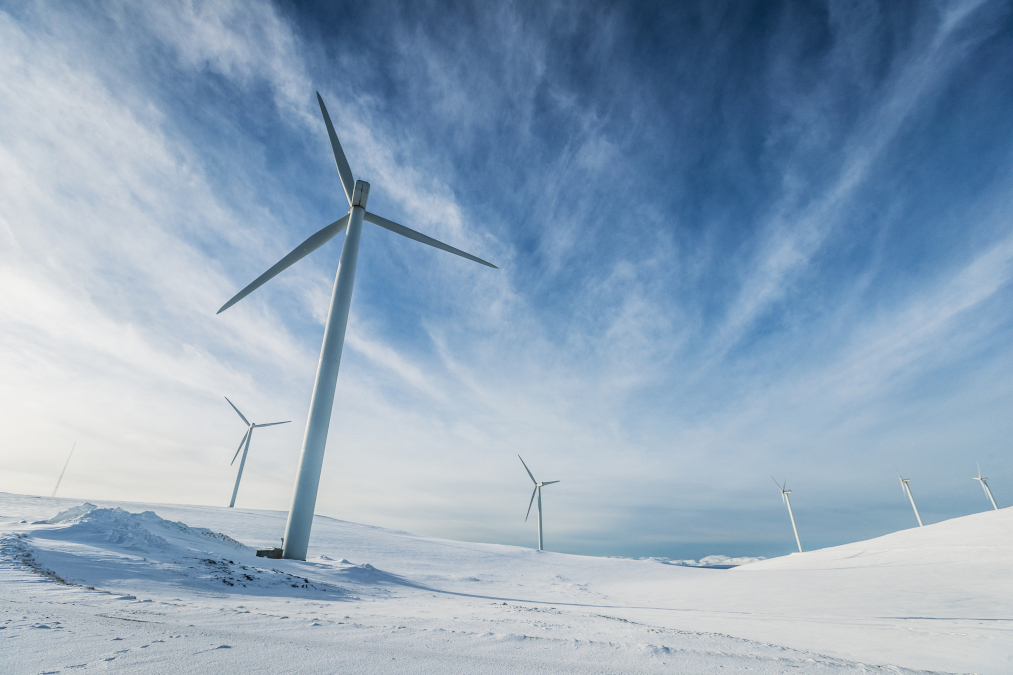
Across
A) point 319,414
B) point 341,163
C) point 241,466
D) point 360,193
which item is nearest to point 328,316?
point 319,414

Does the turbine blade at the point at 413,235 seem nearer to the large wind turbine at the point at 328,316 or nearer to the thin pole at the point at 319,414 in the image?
the large wind turbine at the point at 328,316

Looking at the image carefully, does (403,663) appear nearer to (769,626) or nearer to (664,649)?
(664,649)

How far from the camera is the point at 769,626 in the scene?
991 cm

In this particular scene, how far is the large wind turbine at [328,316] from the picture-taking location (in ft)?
52.5

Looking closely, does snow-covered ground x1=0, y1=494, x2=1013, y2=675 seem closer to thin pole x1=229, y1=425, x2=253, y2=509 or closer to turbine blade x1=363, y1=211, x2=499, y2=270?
turbine blade x1=363, y1=211, x2=499, y2=270

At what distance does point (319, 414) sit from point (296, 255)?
10.0 meters

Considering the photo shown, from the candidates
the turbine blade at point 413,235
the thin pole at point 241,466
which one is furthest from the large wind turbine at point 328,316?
the thin pole at point 241,466

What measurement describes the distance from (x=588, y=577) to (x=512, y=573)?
A: 16.8 ft

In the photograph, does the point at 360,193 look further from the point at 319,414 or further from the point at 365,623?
the point at 365,623

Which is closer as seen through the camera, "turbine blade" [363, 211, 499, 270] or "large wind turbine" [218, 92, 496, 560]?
"large wind turbine" [218, 92, 496, 560]

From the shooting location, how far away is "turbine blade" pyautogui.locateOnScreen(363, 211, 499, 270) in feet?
77.0

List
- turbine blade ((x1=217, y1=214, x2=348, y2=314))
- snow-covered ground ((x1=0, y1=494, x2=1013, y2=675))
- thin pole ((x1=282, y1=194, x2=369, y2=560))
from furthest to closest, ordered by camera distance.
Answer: turbine blade ((x1=217, y1=214, x2=348, y2=314)) < thin pole ((x1=282, y1=194, x2=369, y2=560)) < snow-covered ground ((x1=0, y1=494, x2=1013, y2=675))

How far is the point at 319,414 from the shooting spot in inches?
666

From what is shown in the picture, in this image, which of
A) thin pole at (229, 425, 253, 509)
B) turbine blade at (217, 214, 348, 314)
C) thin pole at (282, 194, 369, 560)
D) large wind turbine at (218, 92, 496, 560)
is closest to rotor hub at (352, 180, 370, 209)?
large wind turbine at (218, 92, 496, 560)
